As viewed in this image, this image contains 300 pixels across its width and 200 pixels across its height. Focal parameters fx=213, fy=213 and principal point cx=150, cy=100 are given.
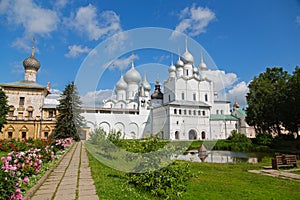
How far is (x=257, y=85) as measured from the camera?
2959 cm

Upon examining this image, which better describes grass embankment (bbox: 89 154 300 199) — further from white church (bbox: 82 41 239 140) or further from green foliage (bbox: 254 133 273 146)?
white church (bbox: 82 41 239 140)

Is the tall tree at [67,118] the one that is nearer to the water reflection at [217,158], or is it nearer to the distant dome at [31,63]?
the water reflection at [217,158]

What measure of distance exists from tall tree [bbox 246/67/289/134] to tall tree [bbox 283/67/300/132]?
54 cm

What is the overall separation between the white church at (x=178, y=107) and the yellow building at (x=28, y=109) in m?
7.95

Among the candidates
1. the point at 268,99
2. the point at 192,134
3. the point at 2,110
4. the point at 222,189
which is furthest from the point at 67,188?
the point at 192,134

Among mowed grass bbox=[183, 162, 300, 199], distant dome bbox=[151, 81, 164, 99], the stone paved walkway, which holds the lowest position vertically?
mowed grass bbox=[183, 162, 300, 199]

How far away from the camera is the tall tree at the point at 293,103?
22.0m

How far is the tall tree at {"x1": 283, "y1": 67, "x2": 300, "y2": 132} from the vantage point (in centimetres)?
2198

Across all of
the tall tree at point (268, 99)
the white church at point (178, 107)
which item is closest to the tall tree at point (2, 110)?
the white church at point (178, 107)

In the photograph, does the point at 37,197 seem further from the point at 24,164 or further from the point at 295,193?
the point at 295,193

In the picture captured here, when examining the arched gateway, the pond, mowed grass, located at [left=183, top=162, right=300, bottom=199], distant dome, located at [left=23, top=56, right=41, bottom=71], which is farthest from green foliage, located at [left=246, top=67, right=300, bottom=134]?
distant dome, located at [left=23, top=56, right=41, bottom=71]

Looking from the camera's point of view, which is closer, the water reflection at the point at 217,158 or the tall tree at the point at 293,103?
the water reflection at the point at 217,158

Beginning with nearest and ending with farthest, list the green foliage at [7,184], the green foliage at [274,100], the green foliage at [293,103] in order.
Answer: the green foliage at [7,184] → the green foliage at [293,103] → the green foliage at [274,100]

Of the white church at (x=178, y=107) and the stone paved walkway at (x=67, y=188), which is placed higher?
the white church at (x=178, y=107)
